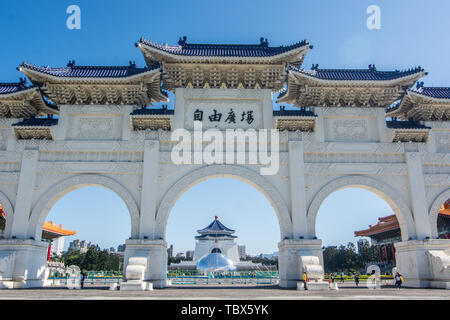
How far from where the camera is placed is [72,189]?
13.7 m

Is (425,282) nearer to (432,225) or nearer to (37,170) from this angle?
(432,225)

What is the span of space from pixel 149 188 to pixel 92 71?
5.31 m

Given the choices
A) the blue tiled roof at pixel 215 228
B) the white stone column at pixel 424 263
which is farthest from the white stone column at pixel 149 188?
the blue tiled roof at pixel 215 228

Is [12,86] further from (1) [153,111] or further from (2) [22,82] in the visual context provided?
(1) [153,111]

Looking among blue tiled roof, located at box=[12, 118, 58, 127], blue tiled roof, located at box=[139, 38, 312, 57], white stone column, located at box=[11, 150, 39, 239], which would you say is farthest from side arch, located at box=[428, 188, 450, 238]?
white stone column, located at box=[11, 150, 39, 239]

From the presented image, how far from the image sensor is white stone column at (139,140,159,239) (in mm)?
12922

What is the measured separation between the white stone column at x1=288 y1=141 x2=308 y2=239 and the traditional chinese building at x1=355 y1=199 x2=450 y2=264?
18208 mm

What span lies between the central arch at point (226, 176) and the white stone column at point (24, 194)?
4686 mm

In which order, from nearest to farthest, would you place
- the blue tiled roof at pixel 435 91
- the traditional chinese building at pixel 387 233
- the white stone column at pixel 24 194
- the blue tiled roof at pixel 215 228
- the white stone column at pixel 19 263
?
the white stone column at pixel 19 263 < the white stone column at pixel 24 194 < the blue tiled roof at pixel 435 91 < the traditional chinese building at pixel 387 233 < the blue tiled roof at pixel 215 228

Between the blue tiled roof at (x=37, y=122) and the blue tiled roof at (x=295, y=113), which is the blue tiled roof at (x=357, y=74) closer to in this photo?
the blue tiled roof at (x=295, y=113)

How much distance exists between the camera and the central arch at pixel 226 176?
43.3 ft

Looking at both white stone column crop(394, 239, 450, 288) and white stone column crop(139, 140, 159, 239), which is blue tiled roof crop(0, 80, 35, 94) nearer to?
white stone column crop(139, 140, 159, 239)

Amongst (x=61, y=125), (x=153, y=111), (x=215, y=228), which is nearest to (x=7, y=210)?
(x=61, y=125)

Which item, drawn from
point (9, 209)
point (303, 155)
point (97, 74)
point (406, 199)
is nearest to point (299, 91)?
point (303, 155)
